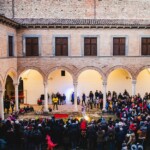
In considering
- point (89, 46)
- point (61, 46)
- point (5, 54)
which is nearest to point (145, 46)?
point (89, 46)

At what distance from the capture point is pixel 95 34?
27.9m

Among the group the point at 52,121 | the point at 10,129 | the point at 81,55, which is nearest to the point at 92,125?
the point at 52,121

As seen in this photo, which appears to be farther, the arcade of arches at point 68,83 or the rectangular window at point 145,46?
the arcade of arches at point 68,83

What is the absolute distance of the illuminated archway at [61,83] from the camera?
32.2 m

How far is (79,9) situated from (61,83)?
7.25 meters

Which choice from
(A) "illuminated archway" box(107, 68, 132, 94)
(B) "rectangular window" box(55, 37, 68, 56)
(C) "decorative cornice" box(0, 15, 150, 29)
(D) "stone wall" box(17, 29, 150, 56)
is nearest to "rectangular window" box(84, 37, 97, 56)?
(D) "stone wall" box(17, 29, 150, 56)

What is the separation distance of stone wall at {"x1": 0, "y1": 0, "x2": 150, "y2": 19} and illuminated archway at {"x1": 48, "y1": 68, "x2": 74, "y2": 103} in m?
5.72

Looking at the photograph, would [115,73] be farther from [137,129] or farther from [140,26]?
[137,129]

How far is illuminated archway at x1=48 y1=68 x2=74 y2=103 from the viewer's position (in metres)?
32.2

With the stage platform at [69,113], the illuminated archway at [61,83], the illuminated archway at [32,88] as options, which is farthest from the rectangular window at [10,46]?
the illuminated archway at [61,83]

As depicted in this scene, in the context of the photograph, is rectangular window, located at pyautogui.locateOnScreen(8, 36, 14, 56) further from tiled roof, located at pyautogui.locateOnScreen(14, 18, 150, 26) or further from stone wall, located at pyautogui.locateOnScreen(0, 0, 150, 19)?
stone wall, located at pyautogui.locateOnScreen(0, 0, 150, 19)

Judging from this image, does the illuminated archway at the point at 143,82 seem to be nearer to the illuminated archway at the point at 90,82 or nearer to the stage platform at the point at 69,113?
the illuminated archway at the point at 90,82

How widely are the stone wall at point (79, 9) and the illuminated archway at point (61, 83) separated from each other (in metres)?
5.72

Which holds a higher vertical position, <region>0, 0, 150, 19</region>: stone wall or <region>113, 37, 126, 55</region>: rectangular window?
<region>0, 0, 150, 19</region>: stone wall
